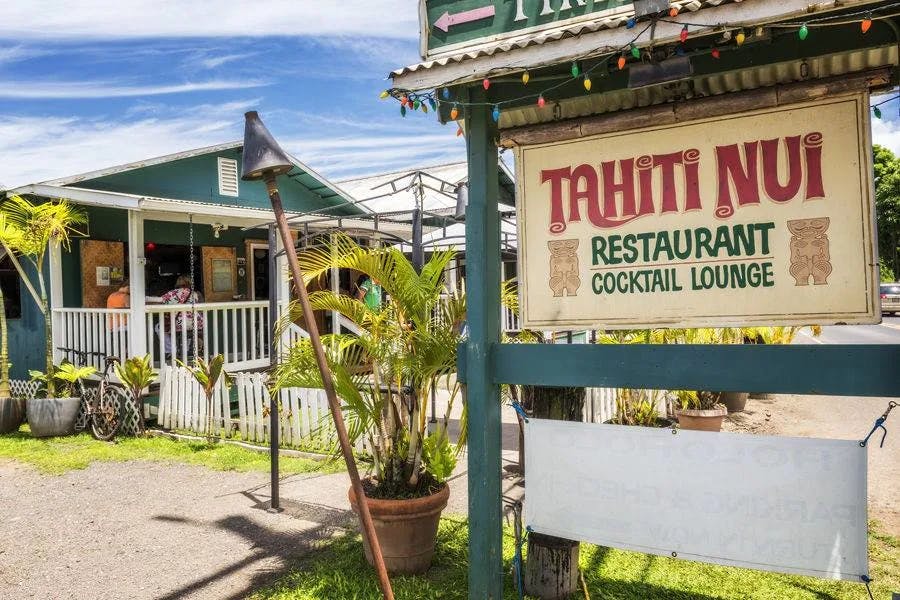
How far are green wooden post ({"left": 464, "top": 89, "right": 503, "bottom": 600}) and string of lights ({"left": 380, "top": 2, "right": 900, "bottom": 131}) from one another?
23cm

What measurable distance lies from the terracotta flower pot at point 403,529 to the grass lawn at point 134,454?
271 cm

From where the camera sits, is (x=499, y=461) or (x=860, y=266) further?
(x=499, y=461)

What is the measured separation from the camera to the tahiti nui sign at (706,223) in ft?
9.69

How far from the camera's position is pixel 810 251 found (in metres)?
3.00

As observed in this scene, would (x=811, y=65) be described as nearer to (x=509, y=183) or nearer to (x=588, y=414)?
(x=588, y=414)

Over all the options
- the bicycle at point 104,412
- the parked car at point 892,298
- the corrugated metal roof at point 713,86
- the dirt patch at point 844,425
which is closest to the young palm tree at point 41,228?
the bicycle at point 104,412

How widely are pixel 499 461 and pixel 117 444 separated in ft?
22.4

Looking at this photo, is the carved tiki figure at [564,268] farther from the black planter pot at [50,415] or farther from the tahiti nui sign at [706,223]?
the black planter pot at [50,415]

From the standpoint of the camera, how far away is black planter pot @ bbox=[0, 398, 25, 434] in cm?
925

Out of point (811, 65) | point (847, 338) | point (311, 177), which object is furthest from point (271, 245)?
point (847, 338)

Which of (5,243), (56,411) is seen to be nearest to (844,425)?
(56,411)

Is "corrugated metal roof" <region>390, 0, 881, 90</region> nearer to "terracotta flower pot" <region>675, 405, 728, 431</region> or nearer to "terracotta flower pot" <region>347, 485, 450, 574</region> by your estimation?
"terracotta flower pot" <region>347, 485, 450, 574</region>

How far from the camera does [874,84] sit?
Result: 2891mm

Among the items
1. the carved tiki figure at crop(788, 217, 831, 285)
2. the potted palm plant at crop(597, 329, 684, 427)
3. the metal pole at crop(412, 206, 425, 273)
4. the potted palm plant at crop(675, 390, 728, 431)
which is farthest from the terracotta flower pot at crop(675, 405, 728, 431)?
the carved tiki figure at crop(788, 217, 831, 285)
